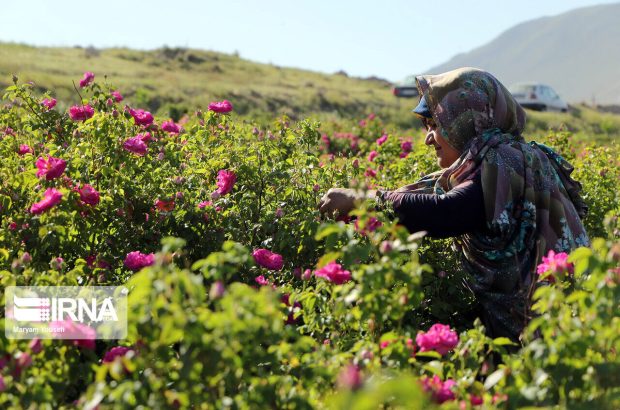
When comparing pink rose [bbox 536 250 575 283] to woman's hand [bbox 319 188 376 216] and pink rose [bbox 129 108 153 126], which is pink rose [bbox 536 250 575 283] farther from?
pink rose [bbox 129 108 153 126]

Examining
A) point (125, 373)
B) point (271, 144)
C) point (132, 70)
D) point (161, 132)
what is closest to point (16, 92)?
point (161, 132)

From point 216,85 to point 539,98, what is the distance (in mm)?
13468

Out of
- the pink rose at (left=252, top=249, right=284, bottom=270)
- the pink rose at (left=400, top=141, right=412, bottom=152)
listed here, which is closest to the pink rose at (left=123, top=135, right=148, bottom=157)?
the pink rose at (left=252, top=249, right=284, bottom=270)

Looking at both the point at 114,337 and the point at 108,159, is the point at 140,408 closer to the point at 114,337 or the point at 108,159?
the point at 114,337

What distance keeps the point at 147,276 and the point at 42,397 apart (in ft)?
1.46

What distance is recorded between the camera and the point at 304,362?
2.16 m

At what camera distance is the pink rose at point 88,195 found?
287 cm

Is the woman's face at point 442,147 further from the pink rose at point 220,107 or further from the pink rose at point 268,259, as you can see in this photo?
the pink rose at point 220,107

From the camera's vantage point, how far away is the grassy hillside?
17.3 meters

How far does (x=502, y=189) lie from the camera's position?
9.73 feet

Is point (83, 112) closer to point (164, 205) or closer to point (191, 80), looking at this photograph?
point (164, 205)

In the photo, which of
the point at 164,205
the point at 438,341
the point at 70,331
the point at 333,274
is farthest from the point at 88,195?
the point at 438,341

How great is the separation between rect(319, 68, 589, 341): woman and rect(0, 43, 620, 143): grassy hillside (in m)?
9.90

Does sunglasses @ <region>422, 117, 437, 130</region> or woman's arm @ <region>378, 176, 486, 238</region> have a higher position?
sunglasses @ <region>422, 117, 437, 130</region>
